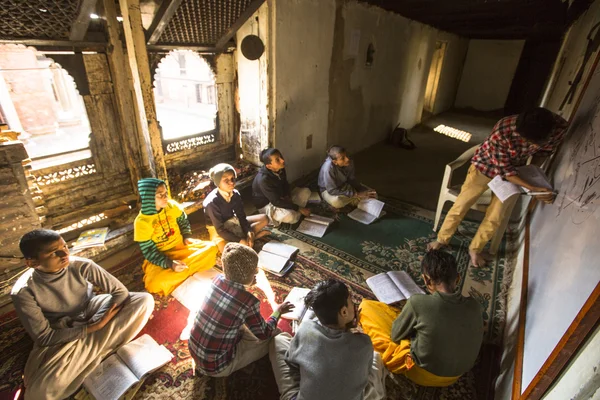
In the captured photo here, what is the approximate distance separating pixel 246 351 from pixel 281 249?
1247 millimetres

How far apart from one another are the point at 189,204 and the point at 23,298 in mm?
1833

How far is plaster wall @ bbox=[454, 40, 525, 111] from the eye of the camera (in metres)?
10.7

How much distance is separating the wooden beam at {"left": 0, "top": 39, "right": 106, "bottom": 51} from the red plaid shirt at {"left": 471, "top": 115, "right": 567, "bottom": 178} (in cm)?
356

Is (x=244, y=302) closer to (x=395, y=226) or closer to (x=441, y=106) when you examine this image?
(x=395, y=226)

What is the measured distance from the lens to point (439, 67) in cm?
941

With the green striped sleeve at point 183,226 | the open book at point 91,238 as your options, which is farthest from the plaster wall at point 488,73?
the open book at point 91,238

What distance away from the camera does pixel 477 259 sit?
3051 mm

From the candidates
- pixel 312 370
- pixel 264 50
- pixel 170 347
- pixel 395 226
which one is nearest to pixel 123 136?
pixel 264 50

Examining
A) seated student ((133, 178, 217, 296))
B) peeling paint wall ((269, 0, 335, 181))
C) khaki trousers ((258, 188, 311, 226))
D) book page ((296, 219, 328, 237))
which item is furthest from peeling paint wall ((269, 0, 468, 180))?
Answer: seated student ((133, 178, 217, 296))

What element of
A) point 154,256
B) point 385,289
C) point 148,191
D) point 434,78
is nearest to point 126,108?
point 148,191

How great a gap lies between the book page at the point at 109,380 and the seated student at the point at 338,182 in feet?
8.86

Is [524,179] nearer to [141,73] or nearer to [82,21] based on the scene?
[141,73]

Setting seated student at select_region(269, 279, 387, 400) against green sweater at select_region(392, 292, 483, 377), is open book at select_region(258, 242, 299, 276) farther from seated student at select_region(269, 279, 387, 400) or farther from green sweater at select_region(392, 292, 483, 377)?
green sweater at select_region(392, 292, 483, 377)

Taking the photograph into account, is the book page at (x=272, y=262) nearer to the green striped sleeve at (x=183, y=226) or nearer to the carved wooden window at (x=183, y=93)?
the green striped sleeve at (x=183, y=226)
